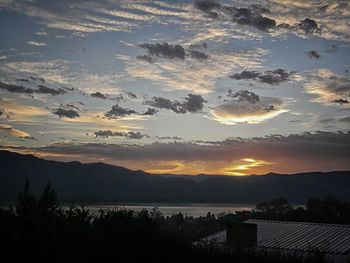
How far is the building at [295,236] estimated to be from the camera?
88.1ft

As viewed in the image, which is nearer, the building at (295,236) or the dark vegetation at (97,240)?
the dark vegetation at (97,240)

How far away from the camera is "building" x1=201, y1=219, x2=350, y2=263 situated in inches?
1057

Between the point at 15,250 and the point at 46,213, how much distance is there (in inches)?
119

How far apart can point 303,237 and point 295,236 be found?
0.68m

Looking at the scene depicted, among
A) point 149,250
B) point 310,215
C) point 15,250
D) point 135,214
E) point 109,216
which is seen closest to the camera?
point 15,250

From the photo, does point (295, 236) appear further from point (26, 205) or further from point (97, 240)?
point (97, 240)

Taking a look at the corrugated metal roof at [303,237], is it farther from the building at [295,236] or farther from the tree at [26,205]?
the tree at [26,205]

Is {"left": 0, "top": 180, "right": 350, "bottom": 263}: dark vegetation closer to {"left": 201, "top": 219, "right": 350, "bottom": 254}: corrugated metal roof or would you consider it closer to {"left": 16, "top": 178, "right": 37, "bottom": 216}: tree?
{"left": 16, "top": 178, "right": 37, "bottom": 216}: tree

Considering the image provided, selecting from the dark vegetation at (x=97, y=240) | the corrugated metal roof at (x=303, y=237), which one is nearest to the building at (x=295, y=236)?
the corrugated metal roof at (x=303, y=237)

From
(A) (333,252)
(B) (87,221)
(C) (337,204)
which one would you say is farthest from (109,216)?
(C) (337,204)

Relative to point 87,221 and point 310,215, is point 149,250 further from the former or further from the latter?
point 310,215

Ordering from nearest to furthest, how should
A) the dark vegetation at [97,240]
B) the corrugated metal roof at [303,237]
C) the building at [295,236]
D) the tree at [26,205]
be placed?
1. the dark vegetation at [97,240]
2. the tree at [26,205]
3. the building at [295,236]
4. the corrugated metal roof at [303,237]

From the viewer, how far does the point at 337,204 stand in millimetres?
97875

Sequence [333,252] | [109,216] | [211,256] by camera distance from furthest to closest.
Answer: [333,252] < [109,216] < [211,256]
